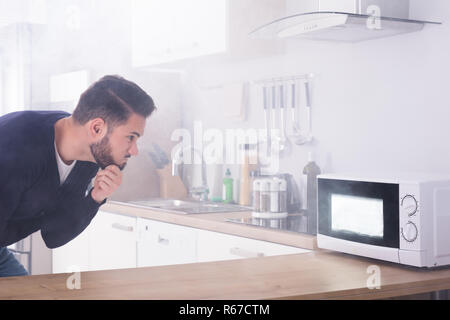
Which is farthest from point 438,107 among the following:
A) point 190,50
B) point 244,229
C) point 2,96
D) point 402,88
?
point 2,96

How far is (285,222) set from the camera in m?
1.83

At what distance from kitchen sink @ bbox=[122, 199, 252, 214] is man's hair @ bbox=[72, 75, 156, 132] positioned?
492 millimetres

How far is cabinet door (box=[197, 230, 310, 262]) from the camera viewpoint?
1.67 meters

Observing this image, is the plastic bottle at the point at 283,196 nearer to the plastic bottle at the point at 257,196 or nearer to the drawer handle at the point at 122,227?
the plastic bottle at the point at 257,196

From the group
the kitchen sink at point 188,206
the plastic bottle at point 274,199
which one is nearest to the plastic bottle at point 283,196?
the plastic bottle at point 274,199

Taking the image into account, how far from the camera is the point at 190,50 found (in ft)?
7.45

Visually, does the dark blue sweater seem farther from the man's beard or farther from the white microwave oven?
the white microwave oven

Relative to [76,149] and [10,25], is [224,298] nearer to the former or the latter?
[76,149]

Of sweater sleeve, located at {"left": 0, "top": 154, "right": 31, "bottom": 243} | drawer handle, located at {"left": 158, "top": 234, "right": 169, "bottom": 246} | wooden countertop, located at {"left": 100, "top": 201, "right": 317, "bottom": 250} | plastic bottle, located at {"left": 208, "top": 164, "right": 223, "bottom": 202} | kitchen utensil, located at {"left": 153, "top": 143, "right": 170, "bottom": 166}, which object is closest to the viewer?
sweater sleeve, located at {"left": 0, "top": 154, "right": 31, "bottom": 243}

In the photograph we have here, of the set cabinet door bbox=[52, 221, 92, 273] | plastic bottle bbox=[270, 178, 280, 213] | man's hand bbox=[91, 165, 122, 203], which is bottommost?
cabinet door bbox=[52, 221, 92, 273]

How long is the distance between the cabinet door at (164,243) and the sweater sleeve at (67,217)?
34cm

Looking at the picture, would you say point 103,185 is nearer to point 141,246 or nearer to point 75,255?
point 141,246

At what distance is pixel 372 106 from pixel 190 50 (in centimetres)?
72

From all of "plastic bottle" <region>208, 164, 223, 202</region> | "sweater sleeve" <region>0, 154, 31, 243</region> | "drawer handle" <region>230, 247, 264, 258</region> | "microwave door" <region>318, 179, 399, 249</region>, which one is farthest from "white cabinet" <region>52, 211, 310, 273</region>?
"sweater sleeve" <region>0, 154, 31, 243</region>
